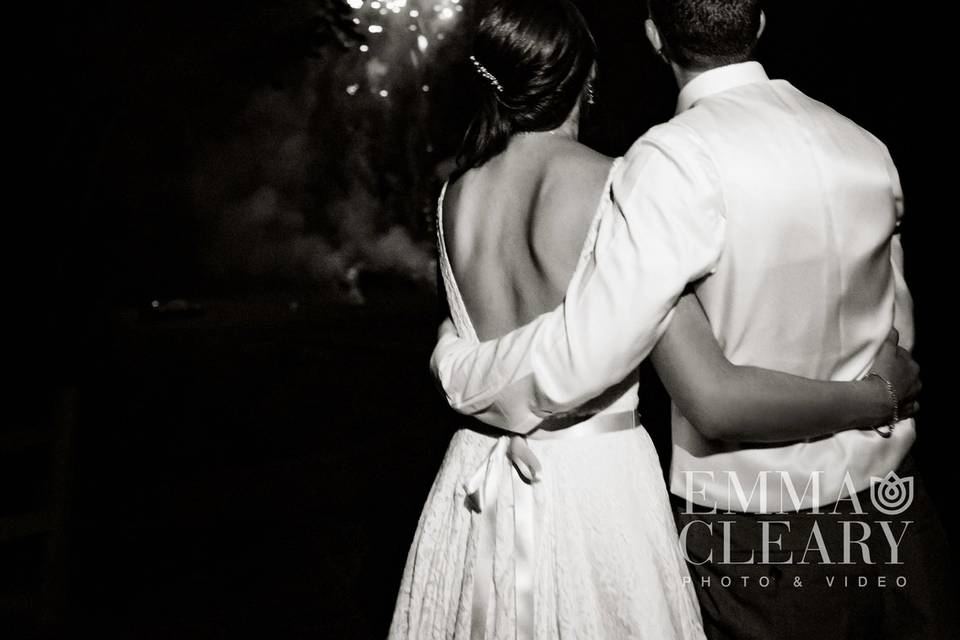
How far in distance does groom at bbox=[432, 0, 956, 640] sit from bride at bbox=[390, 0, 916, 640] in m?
0.09

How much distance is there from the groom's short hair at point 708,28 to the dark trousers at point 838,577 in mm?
697

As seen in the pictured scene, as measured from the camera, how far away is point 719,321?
128cm

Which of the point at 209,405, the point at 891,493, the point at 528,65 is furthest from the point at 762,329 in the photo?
the point at 209,405

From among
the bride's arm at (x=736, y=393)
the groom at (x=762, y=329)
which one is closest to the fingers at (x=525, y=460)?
the groom at (x=762, y=329)

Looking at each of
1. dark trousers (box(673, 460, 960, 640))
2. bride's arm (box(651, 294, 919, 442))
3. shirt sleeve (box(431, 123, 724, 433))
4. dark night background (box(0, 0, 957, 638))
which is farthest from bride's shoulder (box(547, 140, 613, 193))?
dark night background (box(0, 0, 957, 638))

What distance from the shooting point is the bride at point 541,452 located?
4.66 feet

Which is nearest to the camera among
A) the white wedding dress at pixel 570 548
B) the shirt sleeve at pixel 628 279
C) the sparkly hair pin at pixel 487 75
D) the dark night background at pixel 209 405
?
the shirt sleeve at pixel 628 279

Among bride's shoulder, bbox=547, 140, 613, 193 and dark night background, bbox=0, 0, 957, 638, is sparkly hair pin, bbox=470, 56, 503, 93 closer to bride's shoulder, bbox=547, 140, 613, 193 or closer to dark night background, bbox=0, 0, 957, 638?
bride's shoulder, bbox=547, 140, 613, 193

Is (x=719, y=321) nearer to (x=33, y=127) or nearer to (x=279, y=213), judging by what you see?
(x=33, y=127)

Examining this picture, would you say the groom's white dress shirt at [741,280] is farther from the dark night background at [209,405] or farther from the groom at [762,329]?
the dark night background at [209,405]

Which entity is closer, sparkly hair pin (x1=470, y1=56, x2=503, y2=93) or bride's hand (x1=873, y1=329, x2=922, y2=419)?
bride's hand (x1=873, y1=329, x2=922, y2=419)

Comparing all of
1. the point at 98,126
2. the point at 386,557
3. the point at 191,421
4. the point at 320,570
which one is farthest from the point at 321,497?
the point at 191,421

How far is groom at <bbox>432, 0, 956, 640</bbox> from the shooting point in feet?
3.86

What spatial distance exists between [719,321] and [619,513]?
373mm
